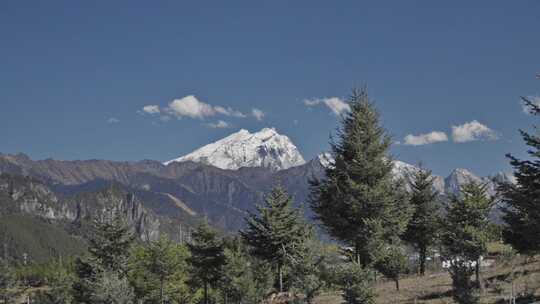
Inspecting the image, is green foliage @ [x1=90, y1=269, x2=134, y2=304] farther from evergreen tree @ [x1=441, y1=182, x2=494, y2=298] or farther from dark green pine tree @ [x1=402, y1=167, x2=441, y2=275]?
dark green pine tree @ [x1=402, y1=167, x2=441, y2=275]

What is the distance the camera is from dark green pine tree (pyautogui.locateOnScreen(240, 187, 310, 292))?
1861 inches

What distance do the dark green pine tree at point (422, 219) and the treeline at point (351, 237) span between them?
105 millimetres

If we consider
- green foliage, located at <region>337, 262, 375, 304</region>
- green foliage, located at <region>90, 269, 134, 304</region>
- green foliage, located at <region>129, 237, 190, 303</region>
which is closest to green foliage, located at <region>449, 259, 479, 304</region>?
green foliage, located at <region>337, 262, 375, 304</region>

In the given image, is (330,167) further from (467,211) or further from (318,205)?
(467,211)

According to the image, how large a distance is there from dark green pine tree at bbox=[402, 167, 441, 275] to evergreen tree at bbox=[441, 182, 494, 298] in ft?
57.2

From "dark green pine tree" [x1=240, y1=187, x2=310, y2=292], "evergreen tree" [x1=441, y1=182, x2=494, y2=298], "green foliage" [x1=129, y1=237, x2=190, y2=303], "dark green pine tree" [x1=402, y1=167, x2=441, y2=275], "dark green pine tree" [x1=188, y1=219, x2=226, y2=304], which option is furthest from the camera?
"green foliage" [x1=129, y1=237, x2=190, y2=303]

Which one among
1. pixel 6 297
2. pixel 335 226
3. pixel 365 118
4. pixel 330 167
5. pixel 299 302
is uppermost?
pixel 365 118

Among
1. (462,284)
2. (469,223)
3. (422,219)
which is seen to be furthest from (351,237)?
(422,219)

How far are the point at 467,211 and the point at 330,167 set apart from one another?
1164cm

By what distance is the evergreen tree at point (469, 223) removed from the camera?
3444 cm

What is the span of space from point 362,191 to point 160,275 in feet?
134

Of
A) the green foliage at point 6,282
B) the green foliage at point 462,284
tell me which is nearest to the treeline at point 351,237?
the green foliage at point 462,284

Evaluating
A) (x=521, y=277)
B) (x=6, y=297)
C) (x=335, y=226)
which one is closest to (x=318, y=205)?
(x=335, y=226)

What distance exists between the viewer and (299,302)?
90.4 feet
